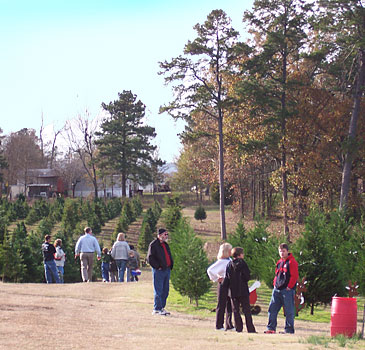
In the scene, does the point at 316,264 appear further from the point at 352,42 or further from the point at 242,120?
the point at 242,120

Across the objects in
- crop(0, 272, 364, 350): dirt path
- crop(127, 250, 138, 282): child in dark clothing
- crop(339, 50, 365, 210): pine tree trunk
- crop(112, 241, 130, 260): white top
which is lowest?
crop(0, 272, 364, 350): dirt path

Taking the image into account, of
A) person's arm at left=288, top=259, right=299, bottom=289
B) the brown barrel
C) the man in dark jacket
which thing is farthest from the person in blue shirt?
the brown barrel

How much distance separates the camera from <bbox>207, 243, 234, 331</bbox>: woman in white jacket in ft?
32.8

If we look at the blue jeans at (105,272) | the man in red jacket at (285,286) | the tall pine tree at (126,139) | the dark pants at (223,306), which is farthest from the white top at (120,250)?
the tall pine tree at (126,139)

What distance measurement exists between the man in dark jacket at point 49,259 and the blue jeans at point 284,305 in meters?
9.15

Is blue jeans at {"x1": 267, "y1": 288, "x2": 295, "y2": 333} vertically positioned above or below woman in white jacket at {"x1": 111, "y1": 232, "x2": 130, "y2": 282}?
below

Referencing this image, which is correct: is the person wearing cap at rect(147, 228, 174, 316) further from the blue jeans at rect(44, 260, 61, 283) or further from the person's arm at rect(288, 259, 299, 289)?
the blue jeans at rect(44, 260, 61, 283)

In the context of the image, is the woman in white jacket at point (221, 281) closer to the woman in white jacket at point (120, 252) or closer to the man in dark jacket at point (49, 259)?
the woman in white jacket at point (120, 252)

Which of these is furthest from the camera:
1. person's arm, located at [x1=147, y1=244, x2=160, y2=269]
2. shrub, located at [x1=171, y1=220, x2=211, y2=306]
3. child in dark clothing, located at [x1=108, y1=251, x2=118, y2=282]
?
child in dark clothing, located at [x1=108, y1=251, x2=118, y2=282]

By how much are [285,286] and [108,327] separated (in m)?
2.96

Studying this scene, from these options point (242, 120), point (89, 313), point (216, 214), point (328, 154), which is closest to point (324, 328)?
point (89, 313)

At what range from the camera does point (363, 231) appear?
1688 cm

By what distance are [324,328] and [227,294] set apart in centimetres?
273

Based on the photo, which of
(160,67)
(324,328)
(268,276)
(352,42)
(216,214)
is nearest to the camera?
(324,328)
